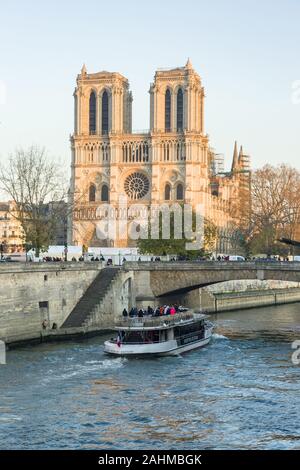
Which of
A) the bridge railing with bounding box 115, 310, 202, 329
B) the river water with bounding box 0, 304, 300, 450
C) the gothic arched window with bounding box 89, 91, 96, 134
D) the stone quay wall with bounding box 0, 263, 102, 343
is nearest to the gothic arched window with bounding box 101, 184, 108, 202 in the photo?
the gothic arched window with bounding box 89, 91, 96, 134

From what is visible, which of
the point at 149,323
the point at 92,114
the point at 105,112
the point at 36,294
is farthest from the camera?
the point at 92,114

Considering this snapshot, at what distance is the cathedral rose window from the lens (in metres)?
124

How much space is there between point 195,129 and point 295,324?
211ft

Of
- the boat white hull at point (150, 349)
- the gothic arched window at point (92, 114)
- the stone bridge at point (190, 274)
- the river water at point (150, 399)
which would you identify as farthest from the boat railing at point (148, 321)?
the gothic arched window at point (92, 114)

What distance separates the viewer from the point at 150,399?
3459cm

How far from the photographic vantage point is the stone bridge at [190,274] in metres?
60.5

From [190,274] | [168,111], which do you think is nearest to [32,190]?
[190,274]

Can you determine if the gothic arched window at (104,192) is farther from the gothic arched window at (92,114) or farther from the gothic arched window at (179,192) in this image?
the gothic arched window at (179,192)

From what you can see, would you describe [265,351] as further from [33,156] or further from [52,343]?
[33,156]

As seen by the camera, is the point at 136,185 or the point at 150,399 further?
the point at 136,185

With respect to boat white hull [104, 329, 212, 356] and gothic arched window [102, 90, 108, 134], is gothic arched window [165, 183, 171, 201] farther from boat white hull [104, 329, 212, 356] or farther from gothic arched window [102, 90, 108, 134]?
boat white hull [104, 329, 212, 356]

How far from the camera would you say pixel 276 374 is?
39.9 meters

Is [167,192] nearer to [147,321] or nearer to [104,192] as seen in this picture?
[104,192]

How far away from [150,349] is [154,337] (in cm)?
89
